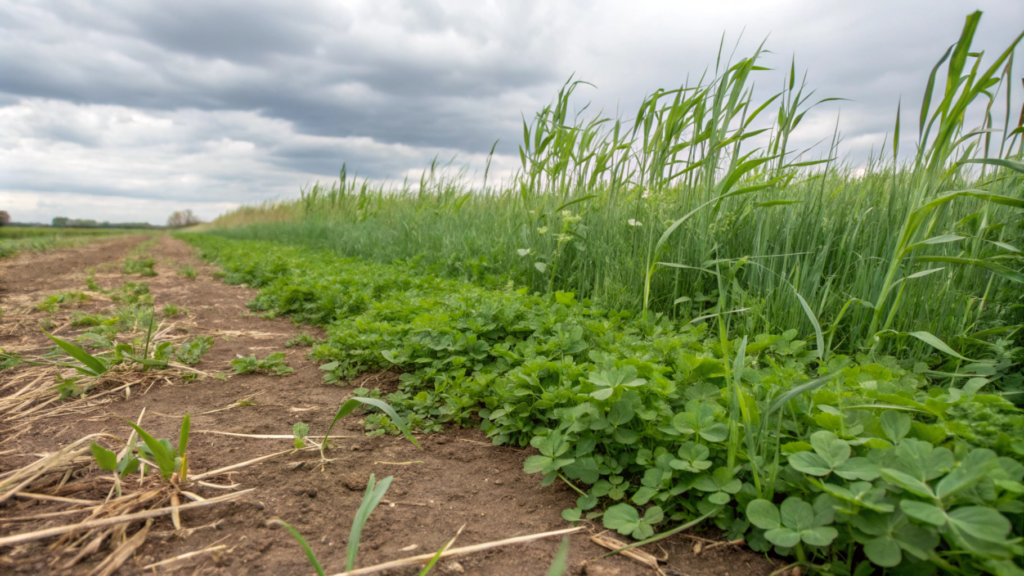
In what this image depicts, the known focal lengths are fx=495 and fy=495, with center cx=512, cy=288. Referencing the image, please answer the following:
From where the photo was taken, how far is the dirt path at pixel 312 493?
4.14 ft

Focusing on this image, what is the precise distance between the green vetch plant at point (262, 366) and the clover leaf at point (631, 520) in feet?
6.74

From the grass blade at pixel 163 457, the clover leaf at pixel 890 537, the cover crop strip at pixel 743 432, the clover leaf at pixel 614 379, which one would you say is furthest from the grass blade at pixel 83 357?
the clover leaf at pixel 890 537

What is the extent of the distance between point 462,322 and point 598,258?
116 cm

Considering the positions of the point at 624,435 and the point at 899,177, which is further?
the point at 899,177

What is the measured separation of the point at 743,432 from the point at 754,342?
30.7 inches

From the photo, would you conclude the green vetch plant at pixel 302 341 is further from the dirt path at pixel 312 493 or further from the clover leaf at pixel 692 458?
the clover leaf at pixel 692 458

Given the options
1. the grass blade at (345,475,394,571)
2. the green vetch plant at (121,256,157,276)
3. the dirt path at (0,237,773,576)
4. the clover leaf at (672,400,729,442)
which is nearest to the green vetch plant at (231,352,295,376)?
the dirt path at (0,237,773,576)

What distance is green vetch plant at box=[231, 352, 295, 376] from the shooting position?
273 cm

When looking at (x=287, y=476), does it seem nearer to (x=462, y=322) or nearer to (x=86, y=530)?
(x=86, y=530)

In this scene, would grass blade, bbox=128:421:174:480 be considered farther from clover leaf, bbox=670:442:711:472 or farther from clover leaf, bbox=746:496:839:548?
clover leaf, bbox=746:496:839:548

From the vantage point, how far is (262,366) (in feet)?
9.12

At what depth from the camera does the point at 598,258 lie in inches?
132

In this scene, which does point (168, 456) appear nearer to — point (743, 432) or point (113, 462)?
point (113, 462)

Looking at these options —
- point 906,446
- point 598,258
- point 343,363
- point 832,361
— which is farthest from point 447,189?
point 906,446
